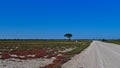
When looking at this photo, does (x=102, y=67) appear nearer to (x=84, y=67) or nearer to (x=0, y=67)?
(x=84, y=67)

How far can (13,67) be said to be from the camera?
1938 centimetres

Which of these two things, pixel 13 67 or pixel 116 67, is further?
pixel 13 67

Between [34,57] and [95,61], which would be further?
[34,57]

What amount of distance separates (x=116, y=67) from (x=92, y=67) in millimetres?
1551

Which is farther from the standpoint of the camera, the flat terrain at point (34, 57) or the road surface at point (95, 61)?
the flat terrain at point (34, 57)

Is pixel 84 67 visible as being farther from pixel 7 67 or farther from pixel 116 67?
pixel 7 67

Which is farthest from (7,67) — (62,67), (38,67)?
(62,67)

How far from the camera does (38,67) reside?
765 inches

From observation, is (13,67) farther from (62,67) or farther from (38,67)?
(62,67)

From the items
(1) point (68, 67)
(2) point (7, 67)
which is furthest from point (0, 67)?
(1) point (68, 67)

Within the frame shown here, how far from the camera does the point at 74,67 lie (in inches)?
742

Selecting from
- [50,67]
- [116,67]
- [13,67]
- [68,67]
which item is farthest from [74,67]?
[13,67]

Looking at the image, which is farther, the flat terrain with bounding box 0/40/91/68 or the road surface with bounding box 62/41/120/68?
the flat terrain with bounding box 0/40/91/68

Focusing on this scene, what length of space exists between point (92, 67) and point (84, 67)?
0.58 meters
